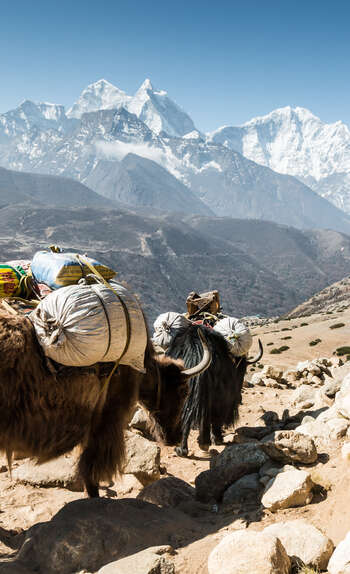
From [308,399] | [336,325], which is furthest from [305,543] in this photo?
[336,325]

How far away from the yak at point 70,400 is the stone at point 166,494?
12.7 inches

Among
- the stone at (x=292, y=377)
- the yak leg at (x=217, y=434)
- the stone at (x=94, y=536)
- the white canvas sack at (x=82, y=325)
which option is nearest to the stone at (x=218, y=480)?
the stone at (x=94, y=536)

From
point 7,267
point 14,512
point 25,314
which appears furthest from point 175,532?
point 7,267

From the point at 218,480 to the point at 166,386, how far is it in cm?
98

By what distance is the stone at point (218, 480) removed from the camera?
3.88 m

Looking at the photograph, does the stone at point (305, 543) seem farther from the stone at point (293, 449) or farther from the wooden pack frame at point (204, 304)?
the wooden pack frame at point (204, 304)

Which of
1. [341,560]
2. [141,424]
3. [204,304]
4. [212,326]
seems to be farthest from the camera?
A: [204,304]

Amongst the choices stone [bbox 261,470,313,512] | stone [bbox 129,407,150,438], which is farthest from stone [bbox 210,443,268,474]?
stone [bbox 129,407,150,438]

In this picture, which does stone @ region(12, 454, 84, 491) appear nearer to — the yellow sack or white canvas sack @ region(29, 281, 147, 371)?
white canvas sack @ region(29, 281, 147, 371)

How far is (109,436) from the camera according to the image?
3.84m

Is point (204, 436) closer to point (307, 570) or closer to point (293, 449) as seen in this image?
point (293, 449)

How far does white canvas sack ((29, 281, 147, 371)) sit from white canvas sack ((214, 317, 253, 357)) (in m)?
2.77

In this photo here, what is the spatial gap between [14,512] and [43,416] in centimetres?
112

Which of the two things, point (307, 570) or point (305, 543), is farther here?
point (305, 543)
